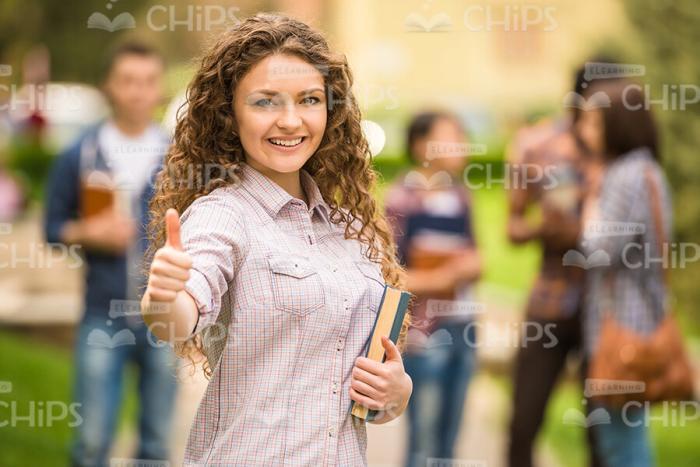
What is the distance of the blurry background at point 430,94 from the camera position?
378cm

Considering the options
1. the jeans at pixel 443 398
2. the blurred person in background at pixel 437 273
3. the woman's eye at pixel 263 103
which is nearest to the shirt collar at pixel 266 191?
the woman's eye at pixel 263 103

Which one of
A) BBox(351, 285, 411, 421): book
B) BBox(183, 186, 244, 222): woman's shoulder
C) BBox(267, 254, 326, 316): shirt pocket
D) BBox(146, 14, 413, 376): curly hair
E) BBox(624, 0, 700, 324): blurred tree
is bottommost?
BBox(351, 285, 411, 421): book

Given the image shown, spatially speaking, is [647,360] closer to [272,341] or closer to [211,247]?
[272,341]

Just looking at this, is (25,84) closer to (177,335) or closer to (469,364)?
(469,364)

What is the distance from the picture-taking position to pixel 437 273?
3.70m

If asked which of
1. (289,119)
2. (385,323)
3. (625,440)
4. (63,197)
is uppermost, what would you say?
(63,197)

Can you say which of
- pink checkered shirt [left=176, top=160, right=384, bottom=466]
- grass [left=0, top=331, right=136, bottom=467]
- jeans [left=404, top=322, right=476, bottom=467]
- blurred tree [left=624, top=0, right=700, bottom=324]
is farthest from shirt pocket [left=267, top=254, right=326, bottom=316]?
blurred tree [left=624, top=0, right=700, bottom=324]

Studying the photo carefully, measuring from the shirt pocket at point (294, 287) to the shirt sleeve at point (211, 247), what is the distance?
0.06 meters

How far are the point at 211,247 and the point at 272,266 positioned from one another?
0.12m

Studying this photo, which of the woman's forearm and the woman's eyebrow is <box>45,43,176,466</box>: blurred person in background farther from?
the woman's forearm

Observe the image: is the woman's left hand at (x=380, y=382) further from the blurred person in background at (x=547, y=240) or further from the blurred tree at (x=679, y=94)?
the blurred tree at (x=679, y=94)

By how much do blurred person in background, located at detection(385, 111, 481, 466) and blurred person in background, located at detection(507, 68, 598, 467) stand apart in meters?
0.18

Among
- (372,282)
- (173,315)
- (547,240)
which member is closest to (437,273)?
(547,240)

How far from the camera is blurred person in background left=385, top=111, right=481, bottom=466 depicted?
3.68 meters
